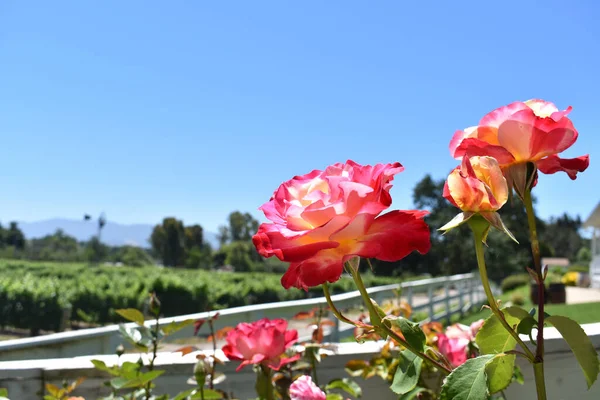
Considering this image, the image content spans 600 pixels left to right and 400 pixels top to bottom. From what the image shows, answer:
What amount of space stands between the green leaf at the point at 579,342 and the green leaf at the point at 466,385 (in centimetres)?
11

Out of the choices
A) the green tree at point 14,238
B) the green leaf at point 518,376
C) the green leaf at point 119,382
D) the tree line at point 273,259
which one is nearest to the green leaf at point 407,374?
the green leaf at point 518,376

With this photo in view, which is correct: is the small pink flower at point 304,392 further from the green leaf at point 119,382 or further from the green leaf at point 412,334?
the green leaf at point 119,382

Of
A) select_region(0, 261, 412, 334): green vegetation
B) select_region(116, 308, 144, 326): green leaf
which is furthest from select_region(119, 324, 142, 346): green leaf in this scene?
select_region(0, 261, 412, 334): green vegetation

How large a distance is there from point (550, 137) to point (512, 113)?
0.15 feet

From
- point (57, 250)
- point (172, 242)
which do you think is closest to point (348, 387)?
point (172, 242)

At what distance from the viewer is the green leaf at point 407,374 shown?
0.67 meters

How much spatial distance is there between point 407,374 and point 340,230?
0.32 metres

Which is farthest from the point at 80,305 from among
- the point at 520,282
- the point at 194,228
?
the point at 194,228

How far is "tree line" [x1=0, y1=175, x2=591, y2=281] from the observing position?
3544cm

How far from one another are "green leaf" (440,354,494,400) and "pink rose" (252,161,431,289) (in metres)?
0.12

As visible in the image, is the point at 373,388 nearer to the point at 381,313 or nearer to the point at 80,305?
the point at 381,313

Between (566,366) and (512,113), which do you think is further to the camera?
(566,366)

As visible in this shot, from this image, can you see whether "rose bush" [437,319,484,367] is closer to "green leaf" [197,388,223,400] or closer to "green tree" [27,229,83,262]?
"green leaf" [197,388,223,400]

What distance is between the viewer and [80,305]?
18062 millimetres
